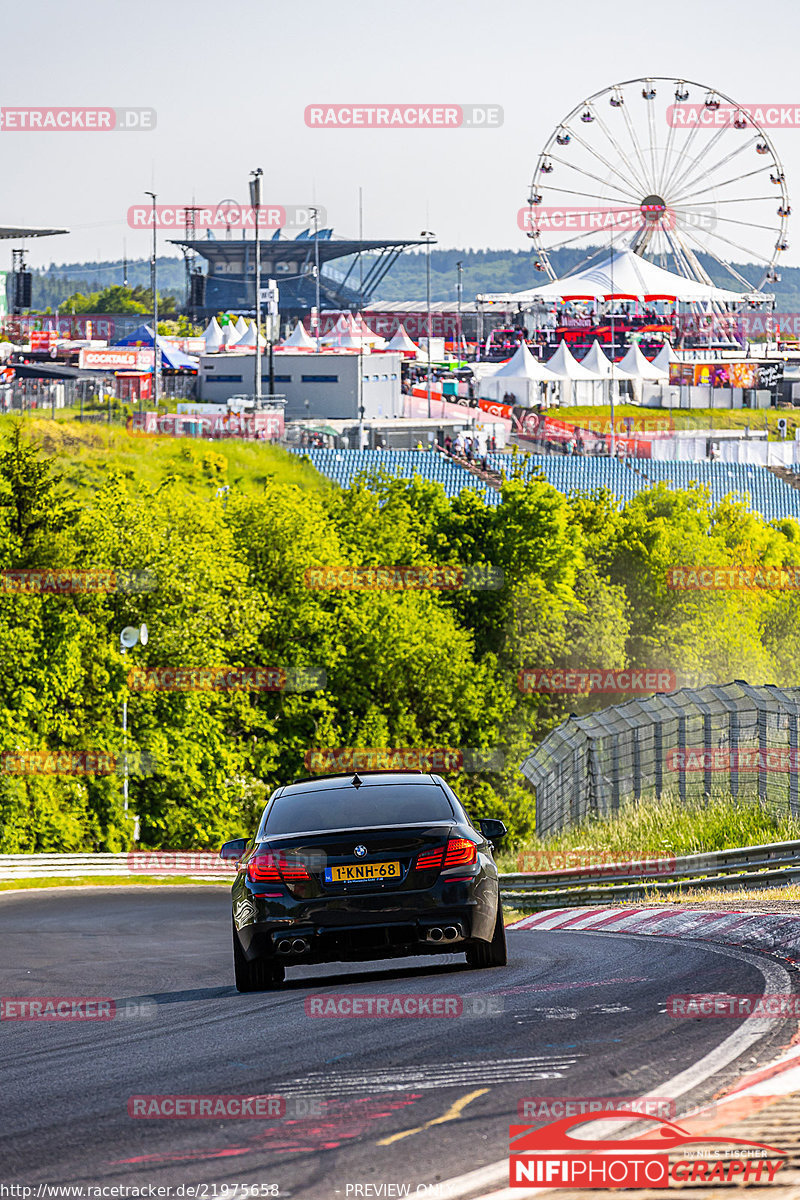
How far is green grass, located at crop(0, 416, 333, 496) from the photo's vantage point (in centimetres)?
5788

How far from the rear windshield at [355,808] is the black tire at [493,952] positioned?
767 mm

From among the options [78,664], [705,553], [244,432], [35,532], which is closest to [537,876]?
[78,664]

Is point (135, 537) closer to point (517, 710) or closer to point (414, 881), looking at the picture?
point (517, 710)

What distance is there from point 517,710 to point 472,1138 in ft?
141

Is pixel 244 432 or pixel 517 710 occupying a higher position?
pixel 244 432

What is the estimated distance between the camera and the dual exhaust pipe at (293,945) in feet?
30.2

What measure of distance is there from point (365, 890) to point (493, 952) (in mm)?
1202

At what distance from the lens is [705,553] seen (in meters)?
58.7

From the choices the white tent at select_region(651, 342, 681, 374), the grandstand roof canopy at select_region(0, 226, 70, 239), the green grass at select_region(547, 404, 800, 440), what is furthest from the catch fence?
the white tent at select_region(651, 342, 681, 374)

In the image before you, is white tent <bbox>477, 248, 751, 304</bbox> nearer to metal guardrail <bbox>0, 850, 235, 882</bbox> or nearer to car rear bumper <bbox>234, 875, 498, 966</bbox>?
metal guardrail <bbox>0, 850, 235, 882</bbox>

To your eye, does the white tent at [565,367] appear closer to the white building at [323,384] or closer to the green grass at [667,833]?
the white building at [323,384]
